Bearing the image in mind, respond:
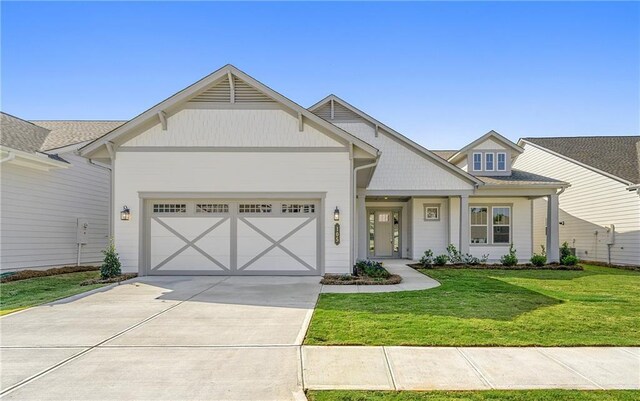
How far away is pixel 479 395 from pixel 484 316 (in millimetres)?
3284

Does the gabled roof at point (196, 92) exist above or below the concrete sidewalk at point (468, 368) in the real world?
above

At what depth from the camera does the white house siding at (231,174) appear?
1184 centimetres

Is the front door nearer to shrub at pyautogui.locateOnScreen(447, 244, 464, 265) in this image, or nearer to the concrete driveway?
shrub at pyautogui.locateOnScreen(447, 244, 464, 265)

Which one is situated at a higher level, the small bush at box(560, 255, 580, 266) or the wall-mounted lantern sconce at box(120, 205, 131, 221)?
the wall-mounted lantern sconce at box(120, 205, 131, 221)

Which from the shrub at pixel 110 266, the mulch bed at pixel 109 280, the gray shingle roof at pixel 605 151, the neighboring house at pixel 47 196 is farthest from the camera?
the gray shingle roof at pixel 605 151

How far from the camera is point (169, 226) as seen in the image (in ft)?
39.4

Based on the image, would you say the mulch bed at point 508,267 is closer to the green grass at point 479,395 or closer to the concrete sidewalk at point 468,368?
the concrete sidewalk at point 468,368

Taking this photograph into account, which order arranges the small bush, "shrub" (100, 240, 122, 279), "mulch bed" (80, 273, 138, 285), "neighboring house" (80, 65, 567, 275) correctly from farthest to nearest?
the small bush, "neighboring house" (80, 65, 567, 275), "shrub" (100, 240, 122, 279), "mulch bed" (80, 273, 138, 285)

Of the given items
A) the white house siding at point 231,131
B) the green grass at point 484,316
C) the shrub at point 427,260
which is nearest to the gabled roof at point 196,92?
the white house siding at point 231,131

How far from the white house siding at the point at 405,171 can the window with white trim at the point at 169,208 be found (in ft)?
25.7

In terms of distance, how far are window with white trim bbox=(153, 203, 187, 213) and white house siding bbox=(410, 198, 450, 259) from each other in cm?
1019

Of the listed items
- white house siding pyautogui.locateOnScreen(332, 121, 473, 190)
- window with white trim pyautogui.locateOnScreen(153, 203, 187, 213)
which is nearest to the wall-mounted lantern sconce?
window with white trim pyautogui.locateOnScreen(153, 203, 187, 213)

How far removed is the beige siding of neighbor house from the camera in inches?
466

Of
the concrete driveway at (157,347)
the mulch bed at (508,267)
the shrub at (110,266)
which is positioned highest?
the shrub at (110,266)
